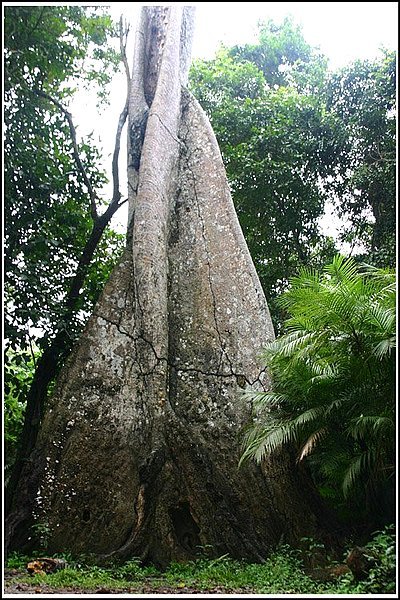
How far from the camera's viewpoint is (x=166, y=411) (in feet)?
16.3

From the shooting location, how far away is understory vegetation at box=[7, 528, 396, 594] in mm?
3666

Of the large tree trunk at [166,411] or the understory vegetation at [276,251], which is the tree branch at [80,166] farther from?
the large tree trunk at [166,411]

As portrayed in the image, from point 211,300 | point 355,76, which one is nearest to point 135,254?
Result: point 211,300

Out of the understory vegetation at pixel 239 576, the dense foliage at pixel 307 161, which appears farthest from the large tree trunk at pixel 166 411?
the dense foliage at pixel 307 161

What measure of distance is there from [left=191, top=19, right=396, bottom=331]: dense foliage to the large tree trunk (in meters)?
2.78

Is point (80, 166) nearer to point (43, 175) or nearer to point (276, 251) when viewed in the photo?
point (43, 175)

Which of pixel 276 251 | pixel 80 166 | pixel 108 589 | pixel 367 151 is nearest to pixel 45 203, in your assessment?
pixel 80 166

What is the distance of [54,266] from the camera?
263 inches

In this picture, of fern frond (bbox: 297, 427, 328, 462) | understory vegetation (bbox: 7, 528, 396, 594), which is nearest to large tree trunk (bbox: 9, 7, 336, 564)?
understory vegetation (bbox: 7, 528, 396, 594)

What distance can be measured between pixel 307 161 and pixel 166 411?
532 cm

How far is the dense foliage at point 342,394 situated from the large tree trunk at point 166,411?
1.29 feet

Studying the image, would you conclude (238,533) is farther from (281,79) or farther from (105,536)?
(281,79)

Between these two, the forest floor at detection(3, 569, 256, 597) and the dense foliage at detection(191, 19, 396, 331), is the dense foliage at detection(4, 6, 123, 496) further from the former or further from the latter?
the dense foliage at detection(191, 19, 396, 331)

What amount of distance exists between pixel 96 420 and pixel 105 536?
882 mm
